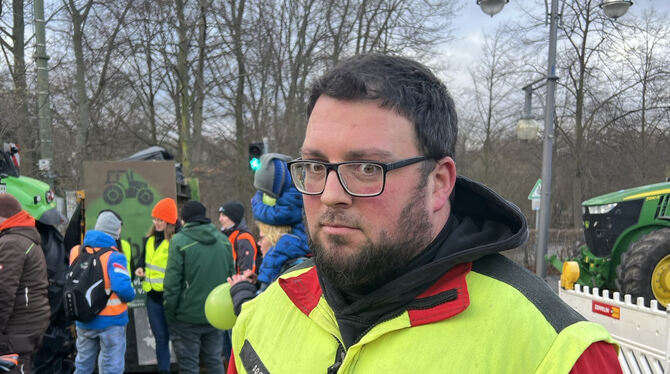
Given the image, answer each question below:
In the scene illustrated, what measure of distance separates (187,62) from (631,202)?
40.4 ft

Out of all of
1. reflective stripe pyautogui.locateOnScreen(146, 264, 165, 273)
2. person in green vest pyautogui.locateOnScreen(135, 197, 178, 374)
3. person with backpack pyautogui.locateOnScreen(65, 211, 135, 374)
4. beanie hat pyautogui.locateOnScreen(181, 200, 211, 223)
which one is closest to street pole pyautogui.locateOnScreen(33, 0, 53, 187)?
person in green vest pyautogui.locateOnScreen(135, 197, 178, 374)

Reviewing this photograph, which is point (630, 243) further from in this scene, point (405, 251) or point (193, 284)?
point (405, 251)

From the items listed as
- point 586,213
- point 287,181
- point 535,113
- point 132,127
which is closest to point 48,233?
point 287,181

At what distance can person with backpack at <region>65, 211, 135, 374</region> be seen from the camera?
4957 mm

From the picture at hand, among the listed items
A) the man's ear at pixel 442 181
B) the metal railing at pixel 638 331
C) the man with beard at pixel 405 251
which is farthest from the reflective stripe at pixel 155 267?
the man's ear at pixel 442 181

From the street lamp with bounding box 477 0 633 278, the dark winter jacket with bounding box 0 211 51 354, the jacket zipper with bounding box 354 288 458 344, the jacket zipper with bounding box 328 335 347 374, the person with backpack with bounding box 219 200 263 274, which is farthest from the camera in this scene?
the street lamp with bounding box 477 0 633 278

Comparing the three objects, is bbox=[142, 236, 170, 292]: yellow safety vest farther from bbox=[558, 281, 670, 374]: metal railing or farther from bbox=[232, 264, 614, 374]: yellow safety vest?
bbox=[232, 264, 614, 374]: yellow safety vest

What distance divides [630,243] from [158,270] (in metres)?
6.02

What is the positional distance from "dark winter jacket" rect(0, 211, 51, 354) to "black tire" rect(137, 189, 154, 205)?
2.20m

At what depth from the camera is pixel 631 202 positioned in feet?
24.0

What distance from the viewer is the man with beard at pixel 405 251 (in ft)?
4.03

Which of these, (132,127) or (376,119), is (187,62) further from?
(376,119)

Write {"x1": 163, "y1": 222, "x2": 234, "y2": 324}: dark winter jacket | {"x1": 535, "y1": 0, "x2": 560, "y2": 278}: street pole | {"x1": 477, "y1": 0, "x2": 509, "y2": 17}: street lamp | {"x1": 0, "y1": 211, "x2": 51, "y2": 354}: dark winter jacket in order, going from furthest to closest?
{"x1": 535, "y1": 0, "x2": 560, "y2": 278}: street pole
{"x1": 477, "y1": 0, "x2": 509, "y2": 17}: street lamp
{"x1": 163, "y1": 222, "x2": 234, "y2": 324}: dark winter jacket
{"x1": 0, "y1": 211, "x2": 51, "y2": 354}: dark winter jacket

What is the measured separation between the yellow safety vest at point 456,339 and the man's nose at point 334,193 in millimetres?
321
